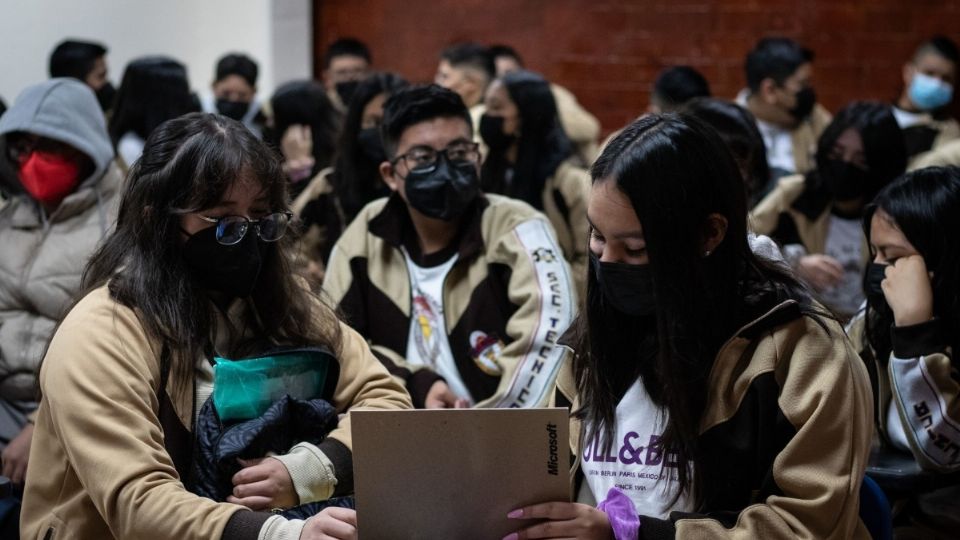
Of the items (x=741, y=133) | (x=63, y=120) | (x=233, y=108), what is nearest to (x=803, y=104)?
(x=741, y=133)

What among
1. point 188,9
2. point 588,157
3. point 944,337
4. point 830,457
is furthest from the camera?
point 188,9

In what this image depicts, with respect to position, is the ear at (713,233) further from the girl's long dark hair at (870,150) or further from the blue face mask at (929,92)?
the blue face mask at (929,92)

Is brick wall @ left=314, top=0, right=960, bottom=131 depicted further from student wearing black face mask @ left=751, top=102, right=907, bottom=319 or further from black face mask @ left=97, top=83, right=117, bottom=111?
student wearing black face mask @ left=751, top=102, right=907, bottom=319

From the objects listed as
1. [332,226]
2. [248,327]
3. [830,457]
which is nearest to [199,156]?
[248,327]

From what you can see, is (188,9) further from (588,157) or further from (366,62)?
(588,157)

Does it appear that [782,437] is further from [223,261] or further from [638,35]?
[638,35]

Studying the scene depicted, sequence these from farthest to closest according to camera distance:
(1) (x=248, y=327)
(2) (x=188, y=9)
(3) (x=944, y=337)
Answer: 1. (2) (x=188, y=9)
2. (3) (x=944, y=337)
3. (1) (x=248, y=327)

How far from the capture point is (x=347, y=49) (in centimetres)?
740

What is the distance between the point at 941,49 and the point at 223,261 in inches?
218

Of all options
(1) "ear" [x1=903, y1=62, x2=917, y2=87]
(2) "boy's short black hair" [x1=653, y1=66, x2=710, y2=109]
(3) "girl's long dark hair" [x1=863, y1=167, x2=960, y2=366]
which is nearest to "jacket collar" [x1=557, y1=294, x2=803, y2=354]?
(3) "girl's long dark hair" [x1=863, y1=167, x2=960, y2=366]

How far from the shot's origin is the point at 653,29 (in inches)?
300

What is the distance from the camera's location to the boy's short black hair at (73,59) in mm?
5902

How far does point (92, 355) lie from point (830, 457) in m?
1.25

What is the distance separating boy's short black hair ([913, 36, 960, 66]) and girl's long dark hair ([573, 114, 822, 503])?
17.0ft
